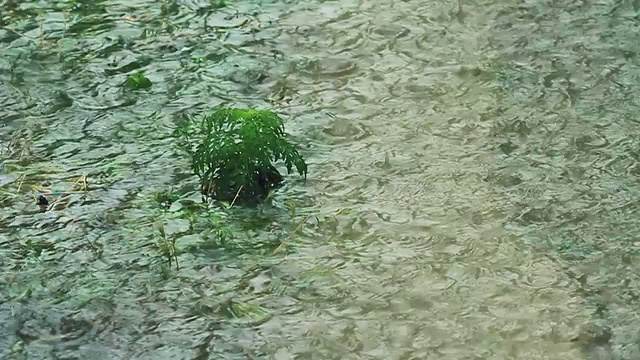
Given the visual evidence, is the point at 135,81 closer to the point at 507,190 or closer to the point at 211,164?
the point at 211,164

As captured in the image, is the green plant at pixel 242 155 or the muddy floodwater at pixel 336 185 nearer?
the muddy floodwater at pixel 336 185

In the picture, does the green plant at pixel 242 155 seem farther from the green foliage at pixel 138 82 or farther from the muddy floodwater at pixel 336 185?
the green foliage at pixel 138 82

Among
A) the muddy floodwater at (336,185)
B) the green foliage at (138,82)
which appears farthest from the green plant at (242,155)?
the green foliage at (138,82)

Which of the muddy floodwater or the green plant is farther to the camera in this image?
the green plant

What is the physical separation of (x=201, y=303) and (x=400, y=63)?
118 cm

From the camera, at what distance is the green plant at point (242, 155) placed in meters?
2.33

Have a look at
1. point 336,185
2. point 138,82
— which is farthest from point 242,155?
point 138,82

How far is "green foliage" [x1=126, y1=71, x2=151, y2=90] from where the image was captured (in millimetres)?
2873

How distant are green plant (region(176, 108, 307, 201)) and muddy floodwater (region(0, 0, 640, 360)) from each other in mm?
60

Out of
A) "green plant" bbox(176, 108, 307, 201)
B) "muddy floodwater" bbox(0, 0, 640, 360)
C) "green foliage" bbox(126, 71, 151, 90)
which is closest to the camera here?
"muddy floodwater" bbox(0, 0, 640, 360)

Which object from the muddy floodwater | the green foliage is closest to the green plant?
the muddy floodwater

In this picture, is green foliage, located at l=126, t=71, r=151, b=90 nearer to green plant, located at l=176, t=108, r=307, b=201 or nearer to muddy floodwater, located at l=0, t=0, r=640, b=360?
muddy floodwater, located at l=0, t=0, r=640, b=360

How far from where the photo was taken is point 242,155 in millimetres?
2340

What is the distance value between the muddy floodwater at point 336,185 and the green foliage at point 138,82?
0.03 m
